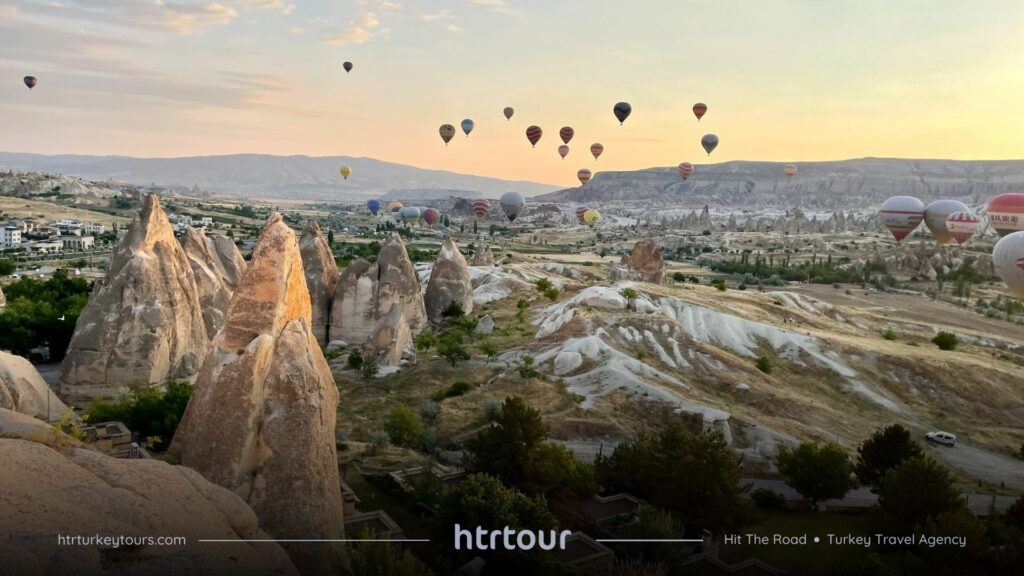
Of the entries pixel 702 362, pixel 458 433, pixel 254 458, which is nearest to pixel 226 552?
pixel 254 458

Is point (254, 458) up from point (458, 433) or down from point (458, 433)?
up

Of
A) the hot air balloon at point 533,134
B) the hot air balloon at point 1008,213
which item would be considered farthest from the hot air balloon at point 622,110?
the hot air balloon at point 1008,213

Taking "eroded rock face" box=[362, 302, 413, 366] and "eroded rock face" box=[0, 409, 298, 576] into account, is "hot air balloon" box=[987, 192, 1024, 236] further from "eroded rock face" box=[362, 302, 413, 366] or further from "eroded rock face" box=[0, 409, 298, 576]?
"eroded rock face" box=[0, 409, 298, 576]

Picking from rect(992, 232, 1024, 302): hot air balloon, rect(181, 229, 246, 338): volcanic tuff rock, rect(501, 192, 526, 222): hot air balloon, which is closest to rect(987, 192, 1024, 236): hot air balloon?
rect(992, 232, 1024, 302): hot air balloon

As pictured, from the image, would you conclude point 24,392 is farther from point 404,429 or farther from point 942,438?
point 942,438

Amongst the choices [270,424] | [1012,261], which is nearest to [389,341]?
[270,424]

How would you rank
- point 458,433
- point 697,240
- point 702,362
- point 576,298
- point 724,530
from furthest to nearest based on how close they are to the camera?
1. point 697,240
2. point 576,298
3. point 702,362
4. point 458,433
5. point 724,530

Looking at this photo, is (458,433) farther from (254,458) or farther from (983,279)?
(983,279)
